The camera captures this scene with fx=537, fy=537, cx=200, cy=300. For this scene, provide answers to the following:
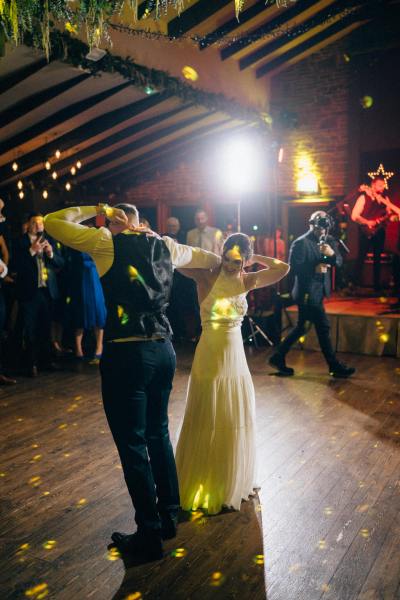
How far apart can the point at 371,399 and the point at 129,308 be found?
3.11 metres

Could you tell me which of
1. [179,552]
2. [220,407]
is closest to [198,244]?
[220,407]

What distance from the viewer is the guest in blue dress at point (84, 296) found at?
5.87 meters

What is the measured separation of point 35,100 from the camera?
6.36 metres

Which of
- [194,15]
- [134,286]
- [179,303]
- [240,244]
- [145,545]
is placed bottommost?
[145,545]

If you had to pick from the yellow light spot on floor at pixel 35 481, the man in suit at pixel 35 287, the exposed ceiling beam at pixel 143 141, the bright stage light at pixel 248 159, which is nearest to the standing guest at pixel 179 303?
the man in suit at pixel 35 287

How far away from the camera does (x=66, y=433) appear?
12.8 feet

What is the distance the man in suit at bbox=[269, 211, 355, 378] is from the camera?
5.19 metres

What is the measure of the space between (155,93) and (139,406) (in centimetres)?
549

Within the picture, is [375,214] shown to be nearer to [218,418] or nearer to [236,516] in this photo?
[218,418]

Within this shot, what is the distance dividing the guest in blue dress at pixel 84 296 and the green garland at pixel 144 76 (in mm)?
1958

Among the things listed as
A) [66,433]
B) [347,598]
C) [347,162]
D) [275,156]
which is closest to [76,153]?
[275,156]

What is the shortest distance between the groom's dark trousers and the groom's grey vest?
0.25 ft

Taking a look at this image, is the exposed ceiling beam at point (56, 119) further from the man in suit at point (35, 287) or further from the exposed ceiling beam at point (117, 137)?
the man in suit at point (35, 287)

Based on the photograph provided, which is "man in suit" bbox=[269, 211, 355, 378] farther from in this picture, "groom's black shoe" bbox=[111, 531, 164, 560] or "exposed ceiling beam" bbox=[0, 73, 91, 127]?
"groom's black shoe" bbox=[111, 531, 164, 560]
